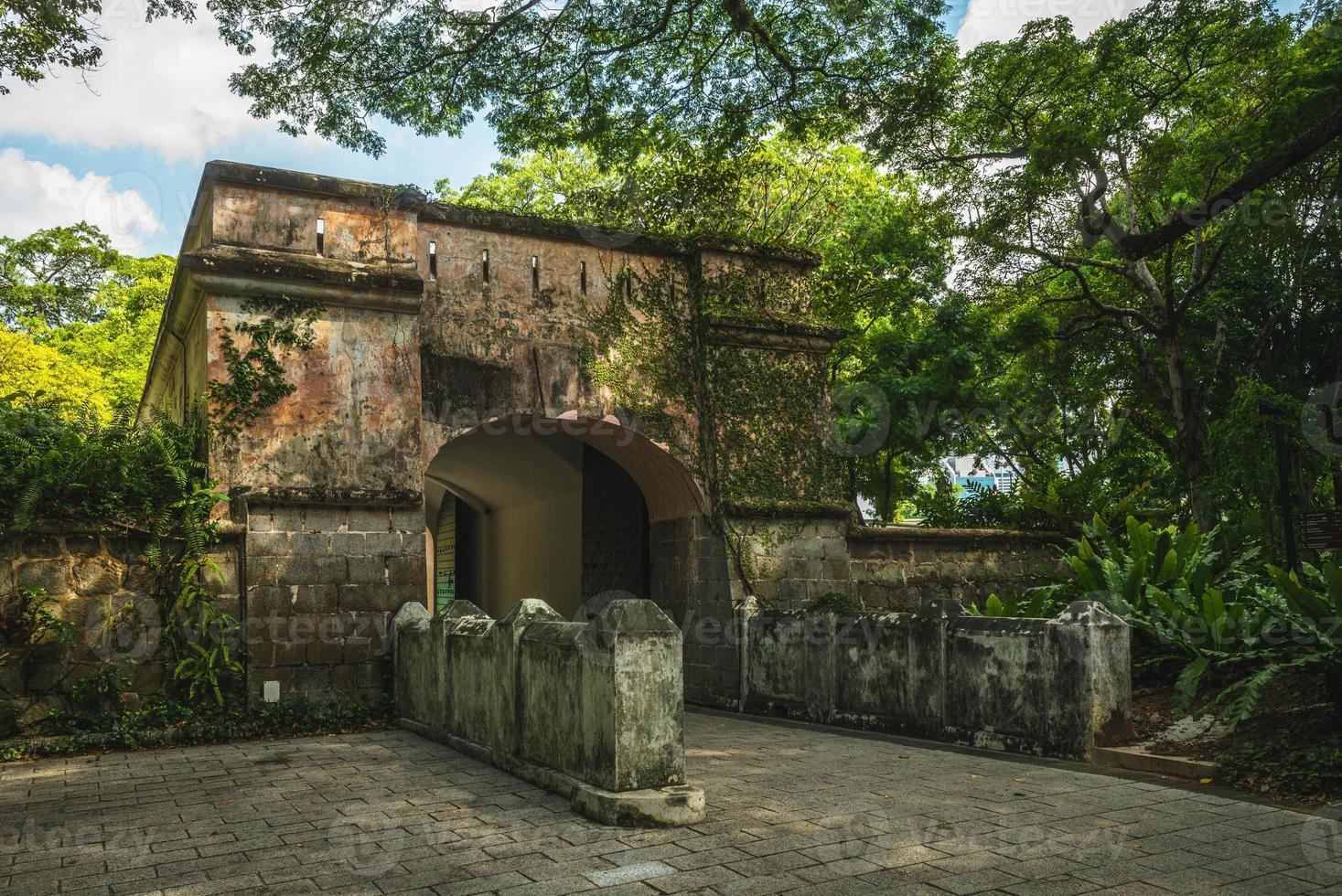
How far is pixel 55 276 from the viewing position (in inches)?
1014

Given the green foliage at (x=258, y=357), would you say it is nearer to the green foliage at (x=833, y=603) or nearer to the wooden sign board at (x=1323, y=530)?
the green foliage at (x=833, y=603)

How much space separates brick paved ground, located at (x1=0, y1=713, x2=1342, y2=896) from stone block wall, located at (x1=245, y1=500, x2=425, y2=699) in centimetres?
183

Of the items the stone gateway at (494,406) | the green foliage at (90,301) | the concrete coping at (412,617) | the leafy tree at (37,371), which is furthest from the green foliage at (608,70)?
the green foliage at (90,301)

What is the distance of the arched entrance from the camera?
10750mm

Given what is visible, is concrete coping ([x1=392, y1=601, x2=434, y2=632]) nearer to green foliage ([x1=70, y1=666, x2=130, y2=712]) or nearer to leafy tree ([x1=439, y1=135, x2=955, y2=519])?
green foliage ([x1=70, y1=666, x2=130, y2=712])

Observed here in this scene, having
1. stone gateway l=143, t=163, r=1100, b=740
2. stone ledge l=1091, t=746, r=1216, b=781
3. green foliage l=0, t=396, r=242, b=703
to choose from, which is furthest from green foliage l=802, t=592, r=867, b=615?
green foliage l=0, t=396, r=242, b=703

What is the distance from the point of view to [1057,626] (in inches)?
255

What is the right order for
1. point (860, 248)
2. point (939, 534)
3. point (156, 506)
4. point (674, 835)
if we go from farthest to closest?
point (860, 248)
point (939, 534)
point (156, 506)
point (674, 835)

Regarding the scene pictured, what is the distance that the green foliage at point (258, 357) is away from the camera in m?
8.55

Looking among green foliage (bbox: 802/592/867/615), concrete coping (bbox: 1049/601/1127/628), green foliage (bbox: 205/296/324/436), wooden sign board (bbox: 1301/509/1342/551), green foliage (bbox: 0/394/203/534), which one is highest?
green foliage (bbox: 205/296/324/436)

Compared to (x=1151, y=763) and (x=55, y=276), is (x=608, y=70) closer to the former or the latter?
(x=1151, y=763)

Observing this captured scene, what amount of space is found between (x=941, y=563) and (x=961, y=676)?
4677 millimetres

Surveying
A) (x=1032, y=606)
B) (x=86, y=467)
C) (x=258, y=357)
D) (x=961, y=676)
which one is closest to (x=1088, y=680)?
(x=961, y=676)

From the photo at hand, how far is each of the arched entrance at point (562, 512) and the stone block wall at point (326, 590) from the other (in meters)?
1.63
